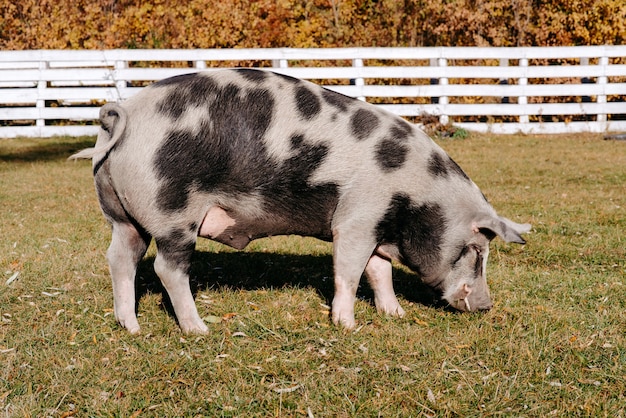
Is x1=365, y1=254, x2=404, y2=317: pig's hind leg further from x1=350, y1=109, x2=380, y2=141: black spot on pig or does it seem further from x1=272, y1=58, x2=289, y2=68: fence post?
x1=272, y1=58, x2=289, y2=68: fence post

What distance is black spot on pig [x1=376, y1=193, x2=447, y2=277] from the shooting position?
4.29 metres

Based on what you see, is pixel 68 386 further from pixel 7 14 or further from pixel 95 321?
pixel 7 14

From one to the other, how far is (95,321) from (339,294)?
147 centimetres

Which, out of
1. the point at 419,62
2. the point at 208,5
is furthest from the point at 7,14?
the point at 419,62

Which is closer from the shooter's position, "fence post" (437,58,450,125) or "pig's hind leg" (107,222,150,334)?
"pig's hind leg" (107,222,150,334)

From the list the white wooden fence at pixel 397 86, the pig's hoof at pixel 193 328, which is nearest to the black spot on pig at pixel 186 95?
the pig's hoof at pixel 193 328

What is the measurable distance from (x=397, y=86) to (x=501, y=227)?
10186 mm

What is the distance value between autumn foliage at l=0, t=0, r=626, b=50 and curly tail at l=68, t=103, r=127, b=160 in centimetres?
1329

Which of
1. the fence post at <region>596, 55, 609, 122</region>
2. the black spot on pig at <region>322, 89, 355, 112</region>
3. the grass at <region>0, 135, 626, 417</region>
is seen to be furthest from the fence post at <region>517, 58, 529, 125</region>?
the black spot on pig at <region>322, 89, 355, 112</region>

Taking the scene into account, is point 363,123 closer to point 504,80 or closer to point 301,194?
point 301,194

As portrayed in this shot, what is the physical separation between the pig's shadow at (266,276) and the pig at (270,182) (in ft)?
1.84

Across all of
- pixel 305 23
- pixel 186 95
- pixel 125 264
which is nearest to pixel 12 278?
pixel 125 264

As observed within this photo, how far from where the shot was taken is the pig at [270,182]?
13.4 feet

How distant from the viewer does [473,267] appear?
4590 millimetres
